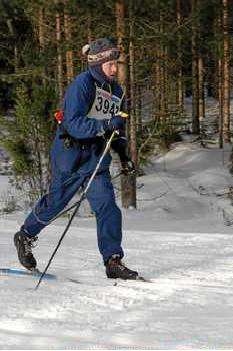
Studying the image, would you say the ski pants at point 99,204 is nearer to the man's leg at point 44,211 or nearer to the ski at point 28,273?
the man's leg at point 44,211

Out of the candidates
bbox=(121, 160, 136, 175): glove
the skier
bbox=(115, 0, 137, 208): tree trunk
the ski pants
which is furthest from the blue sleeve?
bbox=(115, 0, 137, 208): tree trunk

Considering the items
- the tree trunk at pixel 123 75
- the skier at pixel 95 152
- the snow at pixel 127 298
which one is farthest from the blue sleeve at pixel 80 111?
the tree trunk at pixel 123 75

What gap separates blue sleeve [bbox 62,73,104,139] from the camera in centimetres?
477

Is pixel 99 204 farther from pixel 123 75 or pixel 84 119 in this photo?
pixel 123 75

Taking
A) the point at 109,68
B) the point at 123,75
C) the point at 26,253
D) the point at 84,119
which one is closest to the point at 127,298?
the point at 26,253

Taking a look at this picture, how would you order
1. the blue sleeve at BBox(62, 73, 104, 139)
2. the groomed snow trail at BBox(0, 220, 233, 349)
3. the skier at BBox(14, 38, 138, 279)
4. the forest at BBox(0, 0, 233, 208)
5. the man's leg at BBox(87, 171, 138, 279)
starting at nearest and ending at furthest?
the groomed snow trail at BBox(0, 220, 233, 349)
the blue sleeve at BBox(62, 73, 104, 139)
the skier at BBox(14, 38, 138, 279)
the man's leg at BBox(87, 171, 138, 279)
the forest at BBox(0, 0, 233, 208)

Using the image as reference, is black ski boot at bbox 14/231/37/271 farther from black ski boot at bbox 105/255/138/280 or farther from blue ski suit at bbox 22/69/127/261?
black ski boot at bbox 105/255/138/280

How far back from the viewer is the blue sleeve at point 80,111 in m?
4.77

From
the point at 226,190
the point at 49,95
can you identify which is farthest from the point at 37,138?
the point at 226,190

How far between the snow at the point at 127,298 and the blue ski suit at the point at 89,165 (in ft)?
1.53

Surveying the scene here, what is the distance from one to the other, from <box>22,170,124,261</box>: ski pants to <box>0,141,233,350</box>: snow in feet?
1.05

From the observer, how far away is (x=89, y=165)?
5.05m

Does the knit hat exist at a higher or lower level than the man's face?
higher

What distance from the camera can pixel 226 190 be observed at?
1803 cm
